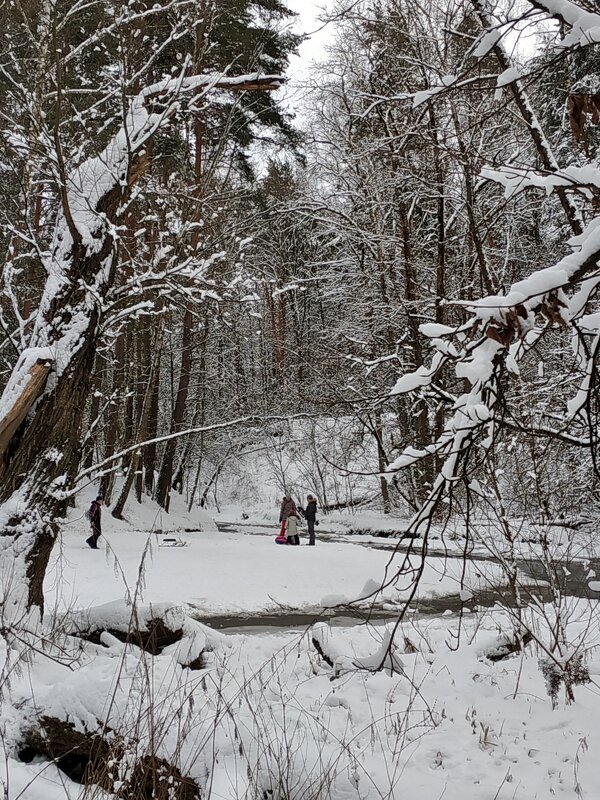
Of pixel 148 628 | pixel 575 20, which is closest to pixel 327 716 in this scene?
pixel 148 628

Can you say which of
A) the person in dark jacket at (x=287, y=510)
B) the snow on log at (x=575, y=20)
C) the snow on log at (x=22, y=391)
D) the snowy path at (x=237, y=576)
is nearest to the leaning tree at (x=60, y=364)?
Answer: the snow on log at (x=22, y=391)

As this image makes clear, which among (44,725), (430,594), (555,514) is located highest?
(555,514)

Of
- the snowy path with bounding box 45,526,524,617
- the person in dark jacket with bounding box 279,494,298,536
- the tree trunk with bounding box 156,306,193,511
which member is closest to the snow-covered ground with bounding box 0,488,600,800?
the snowy path with bounding box 45,526,524,617

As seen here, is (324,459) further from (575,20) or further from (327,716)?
(575,20)

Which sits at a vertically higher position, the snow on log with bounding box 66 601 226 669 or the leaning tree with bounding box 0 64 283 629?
the leaning tree with bounding box 0 64 283 629

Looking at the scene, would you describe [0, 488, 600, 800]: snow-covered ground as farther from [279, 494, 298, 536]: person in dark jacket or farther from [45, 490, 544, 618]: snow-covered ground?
[279, 494, 298, 536]: person in dark jacket

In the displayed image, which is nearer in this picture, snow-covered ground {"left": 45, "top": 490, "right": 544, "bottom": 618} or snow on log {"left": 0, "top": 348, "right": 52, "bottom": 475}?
snow on log {"left": 0, "top": 348, "right": 52, "bottom": 475}

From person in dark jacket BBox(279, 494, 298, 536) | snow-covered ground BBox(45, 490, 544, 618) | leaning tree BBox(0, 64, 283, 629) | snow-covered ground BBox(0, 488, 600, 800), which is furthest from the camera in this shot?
person in dark jacket BBox(279, 494, 298, 536)

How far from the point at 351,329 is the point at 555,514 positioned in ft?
43.8

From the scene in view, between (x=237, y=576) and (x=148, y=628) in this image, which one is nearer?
(x=148, y=628)

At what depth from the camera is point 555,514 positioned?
5.22 meters

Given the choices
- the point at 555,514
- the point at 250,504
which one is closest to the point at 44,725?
the point at 555,514

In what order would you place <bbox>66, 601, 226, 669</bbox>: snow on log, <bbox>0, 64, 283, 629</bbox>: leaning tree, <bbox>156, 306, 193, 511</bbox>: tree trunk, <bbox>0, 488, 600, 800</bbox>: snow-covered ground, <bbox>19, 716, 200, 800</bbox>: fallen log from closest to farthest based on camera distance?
<bbox>19, 716, 200, 800</bbox>: fallen log, <bbox>0, 488, 600, 800</bbox>: snow-covered ground, <bbox>0, 64, 283, 629</bbox>: leaning tree, <bbox>66, 601, 226, 669</bbox>: snow on log, <bbox>156, 306, 193, 511</bbox>: tree trunk

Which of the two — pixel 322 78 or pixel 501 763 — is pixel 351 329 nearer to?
pixel 322 78
